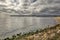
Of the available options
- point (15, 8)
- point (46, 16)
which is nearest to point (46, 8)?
point (46, 16)

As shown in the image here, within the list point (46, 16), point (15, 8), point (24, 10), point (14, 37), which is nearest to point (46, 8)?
point (46, 16)

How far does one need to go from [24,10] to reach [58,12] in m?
0.65

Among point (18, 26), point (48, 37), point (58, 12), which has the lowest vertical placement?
point (48, 37)

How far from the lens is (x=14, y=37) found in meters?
2.73

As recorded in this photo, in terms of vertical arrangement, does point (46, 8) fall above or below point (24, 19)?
above

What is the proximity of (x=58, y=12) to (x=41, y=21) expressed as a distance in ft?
1.21

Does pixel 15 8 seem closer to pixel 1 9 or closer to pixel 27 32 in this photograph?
pixel 1 9

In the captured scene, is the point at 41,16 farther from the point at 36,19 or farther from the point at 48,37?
the point at 48,37

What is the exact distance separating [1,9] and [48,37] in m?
1.04

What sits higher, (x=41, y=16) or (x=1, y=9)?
(x=1, y=9)

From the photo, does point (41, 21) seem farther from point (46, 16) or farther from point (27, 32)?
point (27, 32)

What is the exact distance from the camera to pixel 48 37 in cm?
277

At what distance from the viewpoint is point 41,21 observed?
9.21 feet

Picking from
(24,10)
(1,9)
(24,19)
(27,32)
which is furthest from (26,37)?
(1,9)
